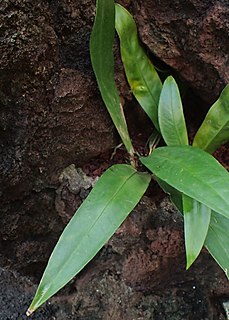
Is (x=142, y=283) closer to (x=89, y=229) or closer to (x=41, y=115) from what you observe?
(x=89, y=229)

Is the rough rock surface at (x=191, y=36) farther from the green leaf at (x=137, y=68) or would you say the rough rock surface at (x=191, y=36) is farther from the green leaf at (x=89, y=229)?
the green leaf at (x=89, y=229)

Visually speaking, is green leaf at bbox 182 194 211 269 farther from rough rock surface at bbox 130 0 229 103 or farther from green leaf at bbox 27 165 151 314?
rough rock surface at bbox 130 0 229 103

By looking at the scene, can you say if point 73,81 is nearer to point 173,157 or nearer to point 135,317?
point 173,157

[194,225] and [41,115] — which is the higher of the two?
[41,115]

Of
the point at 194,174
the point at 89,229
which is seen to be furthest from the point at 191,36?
the point at 89,229

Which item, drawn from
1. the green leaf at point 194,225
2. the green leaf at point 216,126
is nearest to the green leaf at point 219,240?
the green leaf at point 194,225
